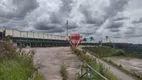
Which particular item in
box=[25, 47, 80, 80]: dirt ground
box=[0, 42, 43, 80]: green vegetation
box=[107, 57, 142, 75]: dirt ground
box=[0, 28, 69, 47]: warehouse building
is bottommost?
box=[107, 57, 142, 75]: dirt ground

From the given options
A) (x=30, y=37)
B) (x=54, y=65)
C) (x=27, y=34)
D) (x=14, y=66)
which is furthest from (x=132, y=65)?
(x=30, y=37)

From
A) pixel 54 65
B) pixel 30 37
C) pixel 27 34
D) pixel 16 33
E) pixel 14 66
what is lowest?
pixel 54 65

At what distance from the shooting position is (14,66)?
9680 millimetres

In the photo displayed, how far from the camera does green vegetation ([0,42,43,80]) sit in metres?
8.35

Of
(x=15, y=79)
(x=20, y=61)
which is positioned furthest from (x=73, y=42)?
(x=15, y=79)

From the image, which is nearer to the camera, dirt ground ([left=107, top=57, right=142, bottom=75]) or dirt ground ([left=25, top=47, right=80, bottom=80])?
dirt ground ([left=25, top=47, right=80, bottom=80])

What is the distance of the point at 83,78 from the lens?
38.2 ft

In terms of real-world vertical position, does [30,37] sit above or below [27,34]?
below

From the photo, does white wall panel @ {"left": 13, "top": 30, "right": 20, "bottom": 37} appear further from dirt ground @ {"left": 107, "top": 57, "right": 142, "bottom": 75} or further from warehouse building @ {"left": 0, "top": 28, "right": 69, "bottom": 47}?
dirt ground @ {"left": 107, "top": 57, "right": 142, "bottom": 75}

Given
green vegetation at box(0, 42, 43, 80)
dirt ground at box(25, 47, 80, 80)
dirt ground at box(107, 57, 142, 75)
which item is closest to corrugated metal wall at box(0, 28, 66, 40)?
dirt ground at box(107, 57, 142, 75)

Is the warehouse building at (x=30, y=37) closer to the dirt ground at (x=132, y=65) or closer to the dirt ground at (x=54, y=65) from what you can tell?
the dirt ground at (x=132, y=65)

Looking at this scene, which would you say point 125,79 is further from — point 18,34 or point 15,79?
point 18,34

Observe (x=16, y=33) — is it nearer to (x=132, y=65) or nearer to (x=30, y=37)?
(x=30, y=37)

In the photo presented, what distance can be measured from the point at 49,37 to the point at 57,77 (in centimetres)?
9198
